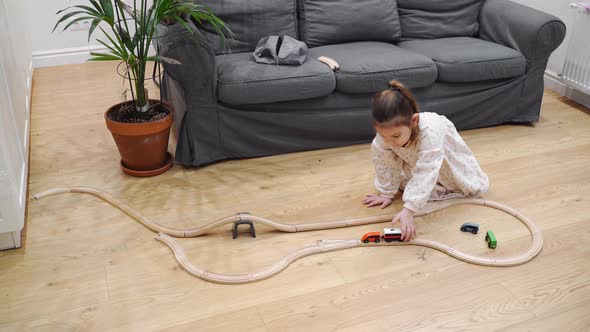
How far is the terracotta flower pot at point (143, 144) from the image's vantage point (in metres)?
2.48

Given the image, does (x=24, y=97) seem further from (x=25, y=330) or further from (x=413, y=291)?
(x=413, y=291)

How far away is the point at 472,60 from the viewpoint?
116 inches

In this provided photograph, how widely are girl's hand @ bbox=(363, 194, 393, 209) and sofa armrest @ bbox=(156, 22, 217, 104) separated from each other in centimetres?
86

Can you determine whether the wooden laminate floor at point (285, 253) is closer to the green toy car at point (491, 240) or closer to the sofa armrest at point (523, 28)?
the green toy car at point (491, 240)

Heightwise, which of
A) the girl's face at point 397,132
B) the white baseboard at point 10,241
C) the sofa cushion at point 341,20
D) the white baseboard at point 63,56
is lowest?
the white baseboard at point 10,241

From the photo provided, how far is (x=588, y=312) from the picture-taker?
184 centimetres

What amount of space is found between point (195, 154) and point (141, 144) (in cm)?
27

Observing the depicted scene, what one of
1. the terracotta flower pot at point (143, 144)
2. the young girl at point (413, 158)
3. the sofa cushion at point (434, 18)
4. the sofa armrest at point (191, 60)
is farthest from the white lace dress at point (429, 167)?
the sofa cushion at point (434, 18)

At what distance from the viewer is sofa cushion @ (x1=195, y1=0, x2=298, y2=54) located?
291 cm

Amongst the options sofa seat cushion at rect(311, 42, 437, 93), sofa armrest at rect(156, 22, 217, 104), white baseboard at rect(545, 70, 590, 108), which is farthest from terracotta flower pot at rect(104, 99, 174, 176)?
white baseboard at rect(545, 70, 590, 108)

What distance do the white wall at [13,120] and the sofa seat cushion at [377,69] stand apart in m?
1.48

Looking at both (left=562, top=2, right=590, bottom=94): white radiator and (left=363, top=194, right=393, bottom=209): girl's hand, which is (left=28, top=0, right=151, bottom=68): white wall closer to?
(left=363, top=194, right=393, bottom=209): girl's hand

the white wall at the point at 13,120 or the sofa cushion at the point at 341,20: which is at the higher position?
the sofa cushion at the point at 341,20

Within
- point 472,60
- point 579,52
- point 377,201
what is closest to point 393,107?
point 377,201
